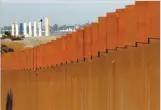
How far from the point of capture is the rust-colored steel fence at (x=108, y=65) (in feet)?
11.6

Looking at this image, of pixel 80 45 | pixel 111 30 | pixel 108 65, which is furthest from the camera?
pixel 80 45

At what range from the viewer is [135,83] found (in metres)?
3.83

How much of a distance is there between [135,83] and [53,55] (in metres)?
3.37

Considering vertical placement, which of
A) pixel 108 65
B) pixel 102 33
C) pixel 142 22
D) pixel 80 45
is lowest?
pixel 108 65

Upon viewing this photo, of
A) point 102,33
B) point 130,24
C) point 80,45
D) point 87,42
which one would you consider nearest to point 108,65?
point 102,33

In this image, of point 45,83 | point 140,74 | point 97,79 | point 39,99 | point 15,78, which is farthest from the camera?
point 15,78

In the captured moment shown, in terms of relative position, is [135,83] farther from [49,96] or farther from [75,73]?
[49,96]

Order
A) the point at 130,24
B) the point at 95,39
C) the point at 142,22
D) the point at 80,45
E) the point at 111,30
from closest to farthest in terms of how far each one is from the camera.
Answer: the point at 142,22, the point at 130,24, the point at 111,30, the point at 95,39, the point at 80,45

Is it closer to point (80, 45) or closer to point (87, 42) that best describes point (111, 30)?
point (87, 42)

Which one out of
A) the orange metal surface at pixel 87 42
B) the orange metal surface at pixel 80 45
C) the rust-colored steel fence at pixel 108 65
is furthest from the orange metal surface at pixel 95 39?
the orange metal surface at pixel 80 45

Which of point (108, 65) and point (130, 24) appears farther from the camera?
point (108, 65)

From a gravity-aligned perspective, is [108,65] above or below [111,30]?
below

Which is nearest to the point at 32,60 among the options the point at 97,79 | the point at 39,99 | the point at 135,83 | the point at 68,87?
the point at 39,99

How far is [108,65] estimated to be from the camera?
4.53 meters
